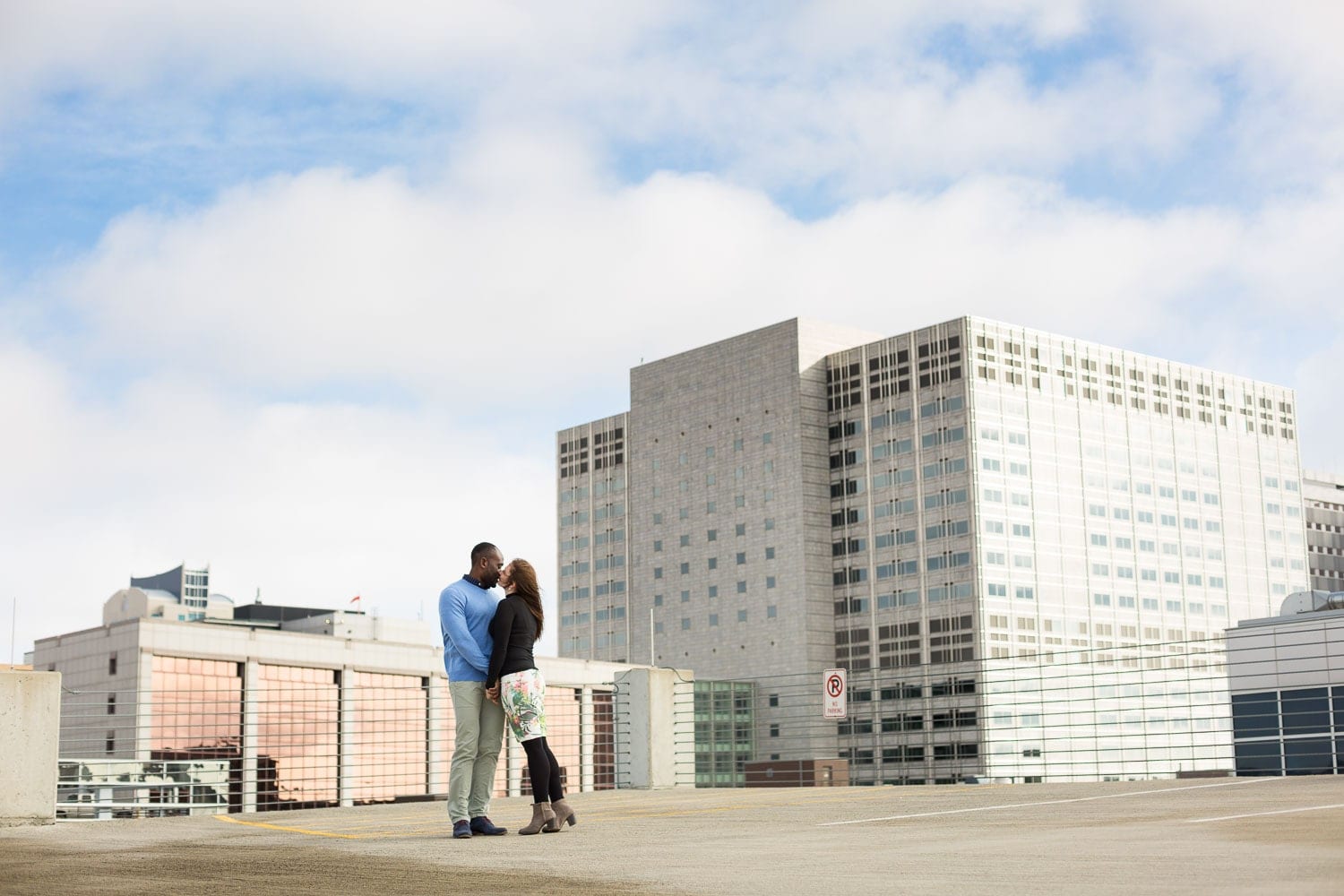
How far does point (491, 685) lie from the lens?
10500 mm

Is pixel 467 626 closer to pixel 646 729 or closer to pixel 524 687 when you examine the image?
pixel 524 687

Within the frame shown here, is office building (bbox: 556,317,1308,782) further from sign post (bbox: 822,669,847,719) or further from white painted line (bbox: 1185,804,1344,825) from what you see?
white painted line (bbox: 1185,804,1344,825)

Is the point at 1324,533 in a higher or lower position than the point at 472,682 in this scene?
higher

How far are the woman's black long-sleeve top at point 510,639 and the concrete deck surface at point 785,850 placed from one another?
112 centimetres

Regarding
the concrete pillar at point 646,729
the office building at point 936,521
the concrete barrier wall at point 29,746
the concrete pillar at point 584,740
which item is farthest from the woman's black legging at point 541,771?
the office building at point 936,521

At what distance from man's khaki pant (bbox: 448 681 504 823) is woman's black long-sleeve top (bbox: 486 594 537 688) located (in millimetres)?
225

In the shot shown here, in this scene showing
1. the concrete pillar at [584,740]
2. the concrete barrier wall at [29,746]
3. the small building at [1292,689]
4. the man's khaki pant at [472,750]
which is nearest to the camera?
the man's khaki pant at [472,750]

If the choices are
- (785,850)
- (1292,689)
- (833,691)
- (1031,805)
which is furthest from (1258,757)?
(785,850)

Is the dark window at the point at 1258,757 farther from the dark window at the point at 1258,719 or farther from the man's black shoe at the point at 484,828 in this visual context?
the man's black shoe at the point at 484,828

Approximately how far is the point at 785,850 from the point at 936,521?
4491 inches

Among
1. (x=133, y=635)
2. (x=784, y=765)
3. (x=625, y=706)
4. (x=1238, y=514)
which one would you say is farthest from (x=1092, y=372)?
(x=625, y=706)

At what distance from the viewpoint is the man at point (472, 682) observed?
10.6 meters

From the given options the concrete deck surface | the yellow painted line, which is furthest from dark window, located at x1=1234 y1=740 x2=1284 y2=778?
the yellow painted line

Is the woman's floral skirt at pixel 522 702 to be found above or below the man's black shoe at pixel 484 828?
above
